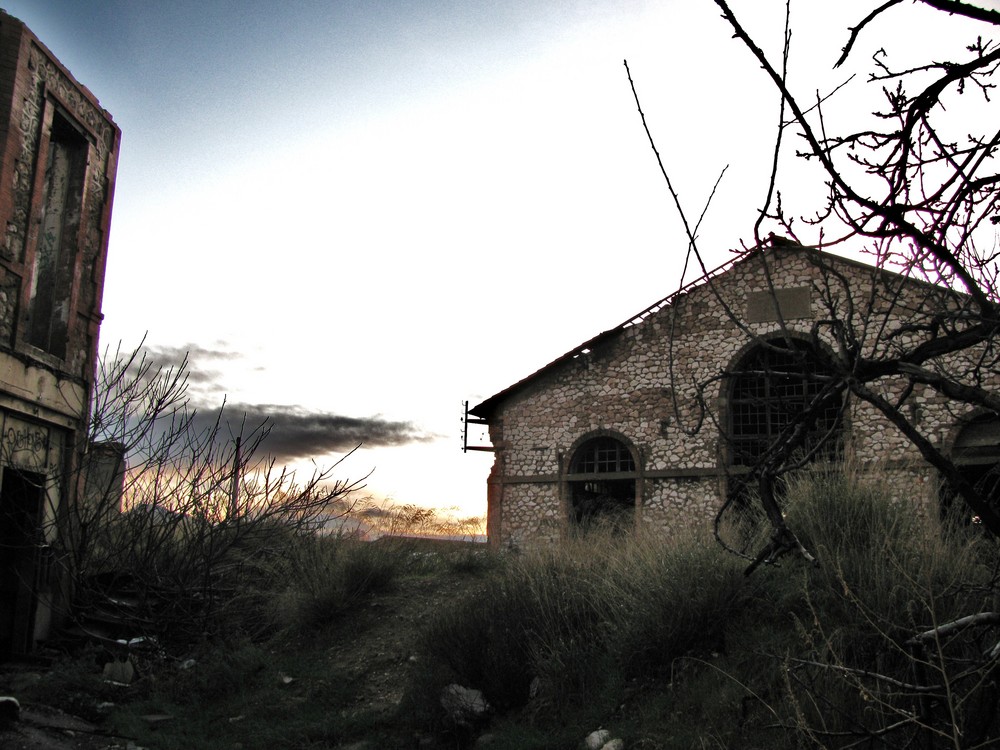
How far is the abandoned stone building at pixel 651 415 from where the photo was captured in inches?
706

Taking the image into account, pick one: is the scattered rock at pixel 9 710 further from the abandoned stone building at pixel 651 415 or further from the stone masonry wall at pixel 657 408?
the abandoned stone building at pixel 651 415

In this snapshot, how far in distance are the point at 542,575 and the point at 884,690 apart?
4.24 metres

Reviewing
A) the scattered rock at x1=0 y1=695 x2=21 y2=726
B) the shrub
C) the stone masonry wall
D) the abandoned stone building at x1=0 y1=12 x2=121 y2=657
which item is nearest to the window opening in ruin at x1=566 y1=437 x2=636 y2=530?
the stone masonry wall

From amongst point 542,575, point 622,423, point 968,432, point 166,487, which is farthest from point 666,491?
point 166,487

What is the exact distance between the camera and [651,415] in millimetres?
18891

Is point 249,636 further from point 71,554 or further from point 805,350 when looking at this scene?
point 805,350

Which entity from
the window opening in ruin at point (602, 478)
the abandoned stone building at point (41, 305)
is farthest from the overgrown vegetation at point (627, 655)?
the window opening in ruin at point (602, 478)

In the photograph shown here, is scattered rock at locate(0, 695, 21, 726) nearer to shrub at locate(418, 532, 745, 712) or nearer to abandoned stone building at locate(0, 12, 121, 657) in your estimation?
abandoned stone building at locate(0, 12, 121, 657)

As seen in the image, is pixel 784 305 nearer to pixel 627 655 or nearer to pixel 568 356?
pixel 568 356

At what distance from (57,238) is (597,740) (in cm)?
1039

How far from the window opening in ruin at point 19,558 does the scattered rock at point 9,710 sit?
9.83ft

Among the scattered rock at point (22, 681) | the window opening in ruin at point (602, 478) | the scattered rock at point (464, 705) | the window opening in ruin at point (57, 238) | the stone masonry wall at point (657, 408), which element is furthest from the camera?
the window opening in ruin at point (602, 478)

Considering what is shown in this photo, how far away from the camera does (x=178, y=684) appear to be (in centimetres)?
993

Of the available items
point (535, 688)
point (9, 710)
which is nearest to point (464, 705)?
point (535, 688)
